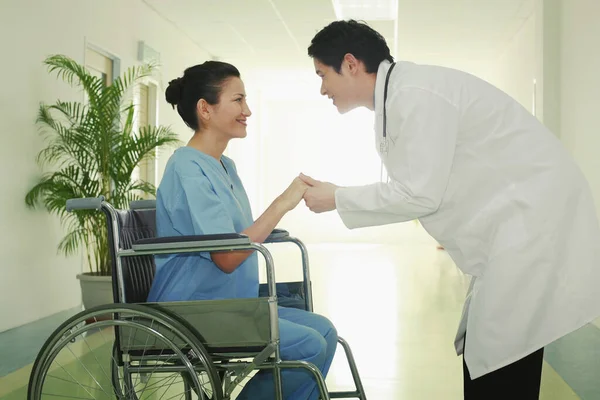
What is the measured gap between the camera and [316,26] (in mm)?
8453

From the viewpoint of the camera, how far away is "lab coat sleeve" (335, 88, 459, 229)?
158 cm

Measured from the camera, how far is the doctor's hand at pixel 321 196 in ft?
6.01

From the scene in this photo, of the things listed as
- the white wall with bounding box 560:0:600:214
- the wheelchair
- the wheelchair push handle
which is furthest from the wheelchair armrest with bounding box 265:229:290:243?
the white wall with bounding box 560:0:600:214

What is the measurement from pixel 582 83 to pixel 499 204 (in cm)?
427

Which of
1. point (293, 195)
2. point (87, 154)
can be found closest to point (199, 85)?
point (293, 195)

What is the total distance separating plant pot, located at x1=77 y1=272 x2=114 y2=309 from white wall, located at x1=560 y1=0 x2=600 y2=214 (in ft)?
11.1

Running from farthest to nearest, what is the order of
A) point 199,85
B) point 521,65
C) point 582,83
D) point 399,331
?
point 521,65
point 582,83
point 399,331
point 199,85

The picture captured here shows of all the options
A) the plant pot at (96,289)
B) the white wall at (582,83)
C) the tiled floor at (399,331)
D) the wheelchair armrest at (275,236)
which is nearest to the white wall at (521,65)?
the white wall at (582,83)

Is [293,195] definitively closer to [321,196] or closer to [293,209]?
[321,196]

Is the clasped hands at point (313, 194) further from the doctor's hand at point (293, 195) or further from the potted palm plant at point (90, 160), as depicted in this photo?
the potted palm plant at point (90, 160)

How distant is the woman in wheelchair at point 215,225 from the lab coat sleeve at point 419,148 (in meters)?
0.35

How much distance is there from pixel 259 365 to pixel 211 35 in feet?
25.8

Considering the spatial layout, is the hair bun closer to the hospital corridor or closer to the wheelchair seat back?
the hospital corridor

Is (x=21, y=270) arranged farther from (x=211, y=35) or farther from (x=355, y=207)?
(x=211, y=35)
